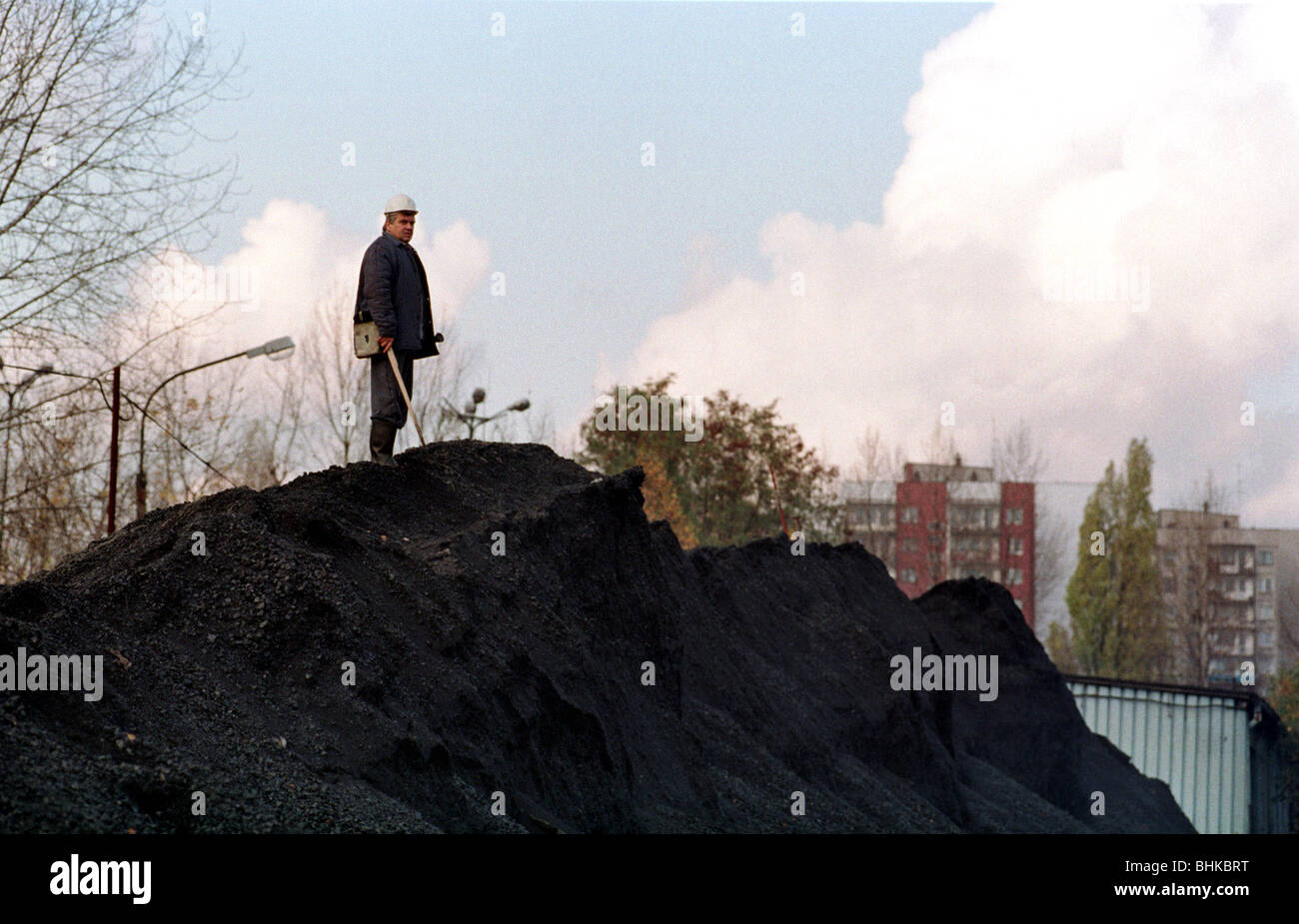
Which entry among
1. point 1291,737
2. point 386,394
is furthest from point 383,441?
point 1291,737

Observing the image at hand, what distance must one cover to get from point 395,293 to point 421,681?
355 centimetres

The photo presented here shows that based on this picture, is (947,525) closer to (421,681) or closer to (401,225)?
(401,225)

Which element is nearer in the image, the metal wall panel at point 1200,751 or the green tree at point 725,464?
the metal wall panel at point 1200,751

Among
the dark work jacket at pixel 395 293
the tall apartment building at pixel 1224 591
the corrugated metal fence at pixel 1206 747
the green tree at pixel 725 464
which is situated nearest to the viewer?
the dark work jacket at pixel 395 293

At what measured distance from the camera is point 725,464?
1863 inches

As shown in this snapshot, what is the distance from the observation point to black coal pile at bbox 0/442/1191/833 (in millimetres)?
6875

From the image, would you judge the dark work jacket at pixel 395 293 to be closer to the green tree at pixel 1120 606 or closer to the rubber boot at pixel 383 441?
the rubber boot at pixel 383 441

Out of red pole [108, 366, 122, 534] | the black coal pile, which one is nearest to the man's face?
the black coal pile

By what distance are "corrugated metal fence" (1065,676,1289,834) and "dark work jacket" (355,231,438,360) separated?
2366 cm

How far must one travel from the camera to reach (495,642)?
9609 millimetres

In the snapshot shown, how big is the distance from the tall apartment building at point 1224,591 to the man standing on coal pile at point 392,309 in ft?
184

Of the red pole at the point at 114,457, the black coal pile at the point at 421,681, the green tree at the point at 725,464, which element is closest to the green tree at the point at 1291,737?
the green tree at the point at 725,464

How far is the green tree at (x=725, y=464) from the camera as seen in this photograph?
46.1m
